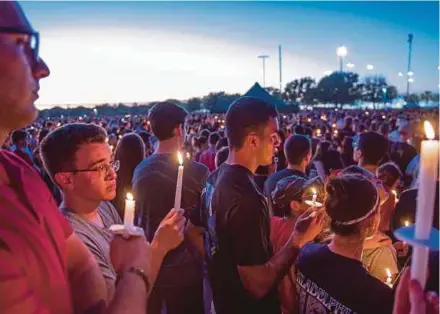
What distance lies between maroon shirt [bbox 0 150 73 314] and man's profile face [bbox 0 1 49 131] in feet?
0.59

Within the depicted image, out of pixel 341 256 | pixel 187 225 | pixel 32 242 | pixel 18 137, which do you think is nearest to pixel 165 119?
pixel 187 225

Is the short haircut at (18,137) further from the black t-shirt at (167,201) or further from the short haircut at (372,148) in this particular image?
the short haircut at (372,148)

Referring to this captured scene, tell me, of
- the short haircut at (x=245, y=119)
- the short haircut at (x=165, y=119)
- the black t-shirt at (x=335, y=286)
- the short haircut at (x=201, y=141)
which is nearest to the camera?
the black t-shirt at (x=335, y=286)

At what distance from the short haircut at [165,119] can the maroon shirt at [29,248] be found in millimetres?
2623

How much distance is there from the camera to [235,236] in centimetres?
260

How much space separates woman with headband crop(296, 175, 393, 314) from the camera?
2170mm

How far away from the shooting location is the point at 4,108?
1.36m

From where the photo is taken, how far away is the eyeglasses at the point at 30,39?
4.40 ft

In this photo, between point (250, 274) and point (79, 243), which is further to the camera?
point (250, 274)

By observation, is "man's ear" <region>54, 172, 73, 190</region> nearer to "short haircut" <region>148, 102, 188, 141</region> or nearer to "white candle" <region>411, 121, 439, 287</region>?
"short haircut" <region>148, 102, 188, 141</region>

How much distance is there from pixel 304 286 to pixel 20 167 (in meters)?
1.59

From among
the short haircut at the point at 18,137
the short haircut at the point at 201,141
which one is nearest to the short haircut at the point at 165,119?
the short haircut at the point at 18,137

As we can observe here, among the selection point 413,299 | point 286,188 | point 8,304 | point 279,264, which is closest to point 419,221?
point 413,299

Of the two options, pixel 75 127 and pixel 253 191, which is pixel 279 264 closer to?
pixel 253 191
